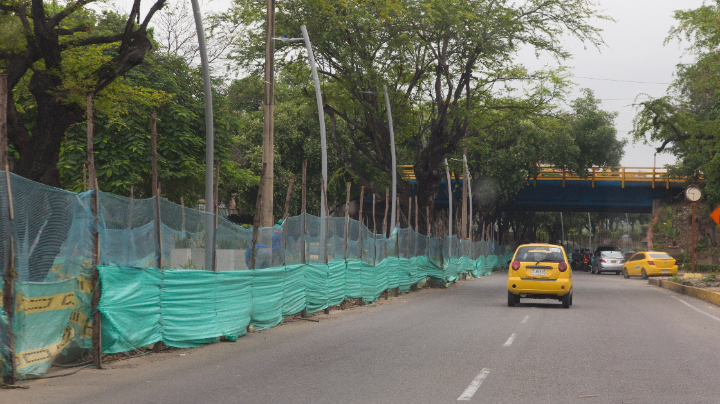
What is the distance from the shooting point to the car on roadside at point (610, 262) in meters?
47.0

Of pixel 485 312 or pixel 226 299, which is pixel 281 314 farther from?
pixel 485 312

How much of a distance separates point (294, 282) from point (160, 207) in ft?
15.4

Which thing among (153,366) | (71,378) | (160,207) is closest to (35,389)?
(71,378)

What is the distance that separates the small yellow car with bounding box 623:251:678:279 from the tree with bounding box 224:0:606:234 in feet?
40.5

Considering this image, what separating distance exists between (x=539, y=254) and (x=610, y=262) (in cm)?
3040

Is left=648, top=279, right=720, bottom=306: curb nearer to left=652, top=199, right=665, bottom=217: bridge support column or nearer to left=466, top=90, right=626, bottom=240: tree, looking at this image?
left=466, top=90, right=626, bottom=240: tree

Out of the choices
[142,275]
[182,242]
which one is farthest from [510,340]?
[142,275]

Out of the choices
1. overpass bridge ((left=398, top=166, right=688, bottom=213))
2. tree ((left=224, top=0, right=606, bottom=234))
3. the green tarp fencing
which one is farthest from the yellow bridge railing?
the green tarp fencing

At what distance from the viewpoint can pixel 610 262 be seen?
1854 inches

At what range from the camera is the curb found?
21.8 m

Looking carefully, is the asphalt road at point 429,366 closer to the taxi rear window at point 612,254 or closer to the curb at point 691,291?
the curb at point 691,291

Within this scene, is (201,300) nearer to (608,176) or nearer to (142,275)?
(142,275)

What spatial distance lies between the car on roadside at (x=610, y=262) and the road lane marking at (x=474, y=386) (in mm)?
40629

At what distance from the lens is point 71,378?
847cm
